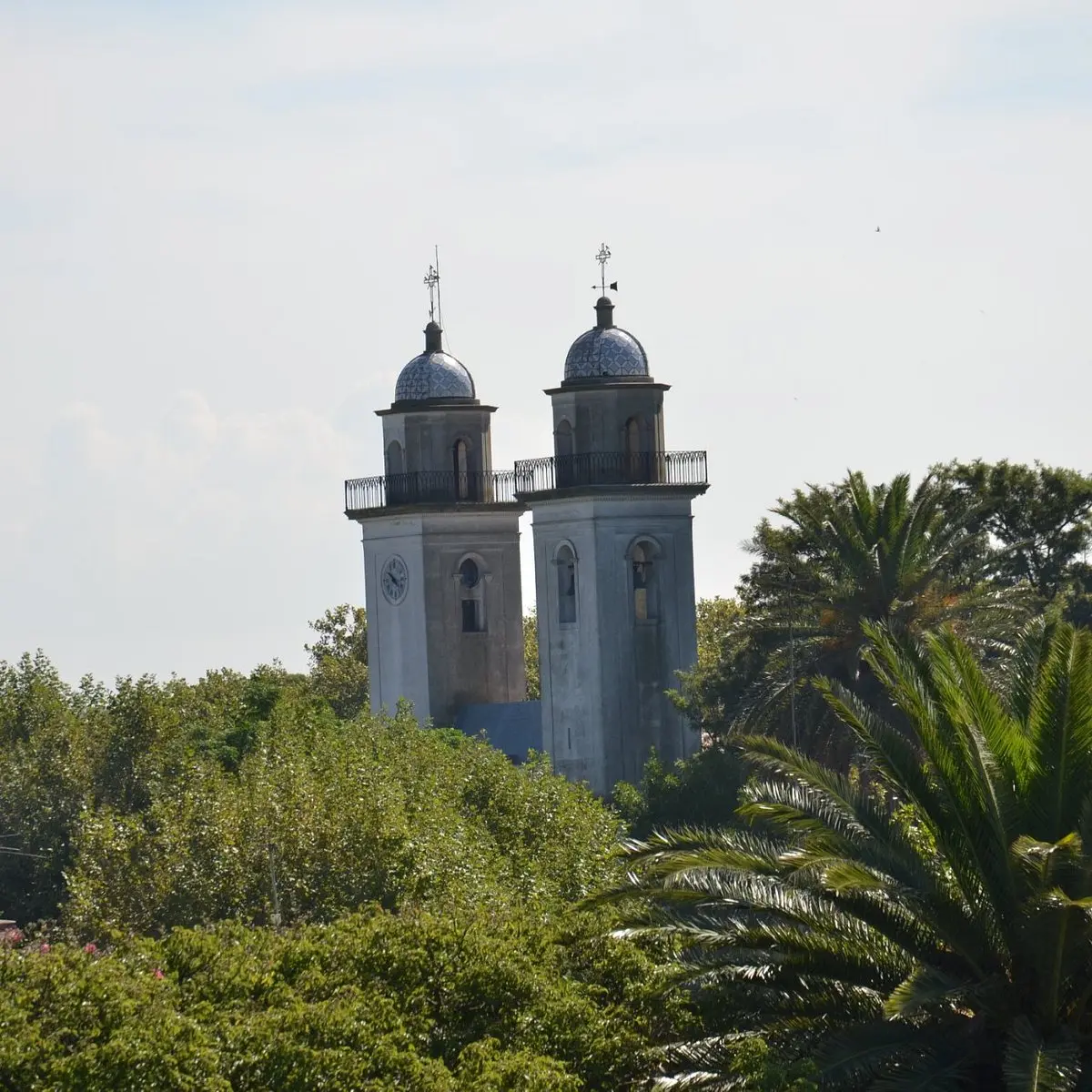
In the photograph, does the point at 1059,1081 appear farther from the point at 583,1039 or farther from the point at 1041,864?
the point at 583,1039

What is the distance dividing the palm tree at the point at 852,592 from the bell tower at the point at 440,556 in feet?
54.1

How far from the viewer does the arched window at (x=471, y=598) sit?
196ft

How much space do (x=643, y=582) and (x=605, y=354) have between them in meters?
4.93

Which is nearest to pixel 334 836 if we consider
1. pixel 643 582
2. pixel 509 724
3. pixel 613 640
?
pixel 613 640

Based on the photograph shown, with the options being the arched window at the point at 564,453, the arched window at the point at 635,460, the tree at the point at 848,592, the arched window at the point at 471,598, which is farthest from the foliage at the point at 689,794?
the arched window at the point at 471,598

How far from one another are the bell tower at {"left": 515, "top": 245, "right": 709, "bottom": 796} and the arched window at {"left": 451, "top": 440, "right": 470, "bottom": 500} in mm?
4567

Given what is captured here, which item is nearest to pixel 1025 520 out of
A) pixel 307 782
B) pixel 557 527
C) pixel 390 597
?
pixel 557 527

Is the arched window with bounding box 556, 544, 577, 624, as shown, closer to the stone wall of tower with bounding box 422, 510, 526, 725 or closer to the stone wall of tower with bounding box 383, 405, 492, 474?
the stone wall of tower with bounding box 422, 510, 526, 725

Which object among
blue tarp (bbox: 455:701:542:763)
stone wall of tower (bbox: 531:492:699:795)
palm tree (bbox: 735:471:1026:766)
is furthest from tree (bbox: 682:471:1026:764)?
blue tarp (bbox: 455:701:542:763)

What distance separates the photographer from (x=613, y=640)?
177 feet

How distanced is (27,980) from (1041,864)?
25.9 ft

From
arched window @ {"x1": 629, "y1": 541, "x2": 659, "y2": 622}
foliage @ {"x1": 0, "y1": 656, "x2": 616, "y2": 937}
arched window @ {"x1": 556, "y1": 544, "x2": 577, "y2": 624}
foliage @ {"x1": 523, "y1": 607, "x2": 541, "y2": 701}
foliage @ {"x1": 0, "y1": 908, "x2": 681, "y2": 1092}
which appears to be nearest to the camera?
foliage @ {"x1": 0, "y1": 908, "x2": 681, "y2": 1092}

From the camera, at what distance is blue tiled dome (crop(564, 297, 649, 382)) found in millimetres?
55250

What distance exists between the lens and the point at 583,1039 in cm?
2105
